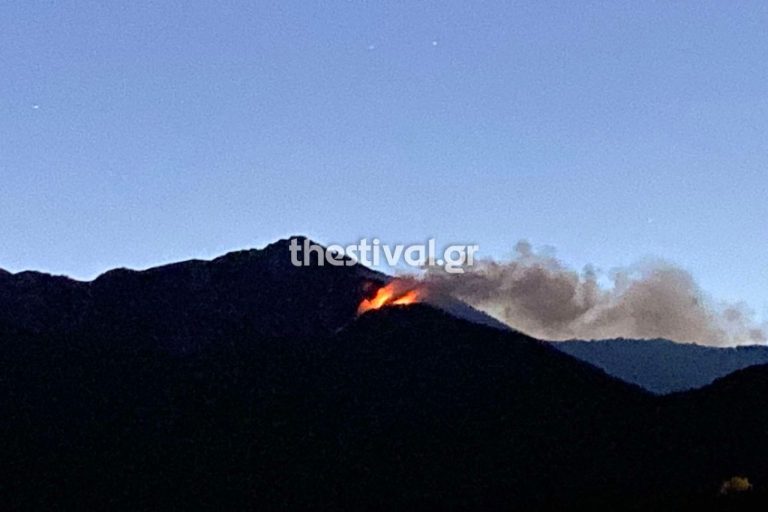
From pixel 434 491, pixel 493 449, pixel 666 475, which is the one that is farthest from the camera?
pixel 493 449

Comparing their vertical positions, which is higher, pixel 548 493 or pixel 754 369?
pixel 754 369

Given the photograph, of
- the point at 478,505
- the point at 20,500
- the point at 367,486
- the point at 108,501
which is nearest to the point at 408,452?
the point at 367,486

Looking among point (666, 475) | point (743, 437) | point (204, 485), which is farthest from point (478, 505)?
point (204, 485)

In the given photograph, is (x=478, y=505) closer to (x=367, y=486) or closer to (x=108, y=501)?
(x=367, y=486)

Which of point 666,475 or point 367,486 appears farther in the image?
point 367,486

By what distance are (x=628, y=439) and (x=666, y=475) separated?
1054 inches

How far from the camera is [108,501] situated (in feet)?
623

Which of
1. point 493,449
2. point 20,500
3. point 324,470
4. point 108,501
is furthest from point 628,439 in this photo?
point 20,500

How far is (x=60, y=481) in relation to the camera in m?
198

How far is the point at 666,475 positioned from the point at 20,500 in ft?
338

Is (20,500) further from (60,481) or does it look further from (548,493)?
(548,493)

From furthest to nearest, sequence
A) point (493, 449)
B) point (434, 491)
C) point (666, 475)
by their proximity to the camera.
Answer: point (493, 449)
point (434, 491)
point (666, 475)

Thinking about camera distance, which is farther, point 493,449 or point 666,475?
point 493,449

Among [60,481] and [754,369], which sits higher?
[754,369]
